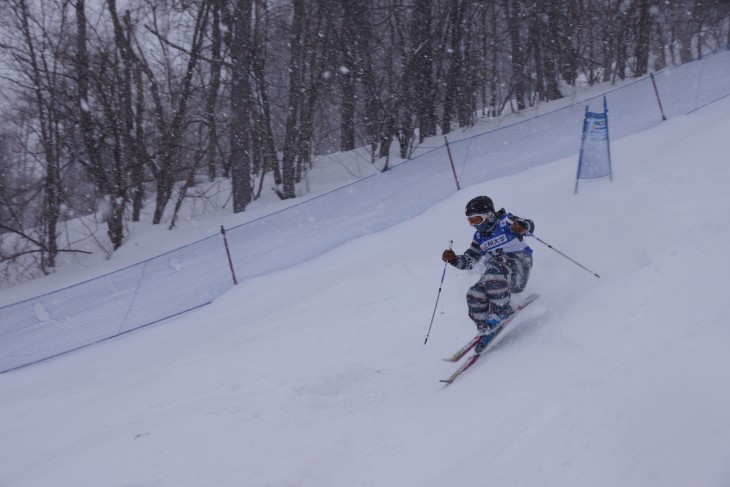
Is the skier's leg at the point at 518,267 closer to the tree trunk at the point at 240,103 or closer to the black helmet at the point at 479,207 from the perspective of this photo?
the black helmet at the point at 479,207

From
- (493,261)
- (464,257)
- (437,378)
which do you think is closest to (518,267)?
(493,261)

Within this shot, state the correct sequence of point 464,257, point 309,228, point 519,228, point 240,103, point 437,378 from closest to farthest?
point 437,378
point 519,228
point 464,257
point 309,228
point 240,103

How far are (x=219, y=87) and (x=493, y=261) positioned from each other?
13.8m

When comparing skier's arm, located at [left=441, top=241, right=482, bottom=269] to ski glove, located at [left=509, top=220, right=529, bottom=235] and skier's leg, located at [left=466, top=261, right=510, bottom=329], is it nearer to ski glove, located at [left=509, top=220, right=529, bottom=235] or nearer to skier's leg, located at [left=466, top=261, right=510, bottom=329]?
skier's leg, located at [left=466, top=261, right=510, bottom=329]

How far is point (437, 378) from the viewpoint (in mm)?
6453

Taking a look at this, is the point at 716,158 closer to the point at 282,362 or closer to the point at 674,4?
the point at 282,362

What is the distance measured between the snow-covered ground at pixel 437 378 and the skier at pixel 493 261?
1.15 feet

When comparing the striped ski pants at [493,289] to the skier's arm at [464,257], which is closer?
the striped ski pants at [493,289]

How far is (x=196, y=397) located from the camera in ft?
22.7

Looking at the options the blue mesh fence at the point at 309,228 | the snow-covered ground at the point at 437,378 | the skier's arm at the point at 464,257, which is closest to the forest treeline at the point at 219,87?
the blue mesh fence at the point at 309,228

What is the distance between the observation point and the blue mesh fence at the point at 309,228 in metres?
10.6

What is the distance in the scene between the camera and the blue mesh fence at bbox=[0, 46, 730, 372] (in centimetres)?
1064

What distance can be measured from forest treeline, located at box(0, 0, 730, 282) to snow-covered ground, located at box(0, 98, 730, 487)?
744cm

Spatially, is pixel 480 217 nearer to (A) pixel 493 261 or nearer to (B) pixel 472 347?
(A) pixel 493 261
